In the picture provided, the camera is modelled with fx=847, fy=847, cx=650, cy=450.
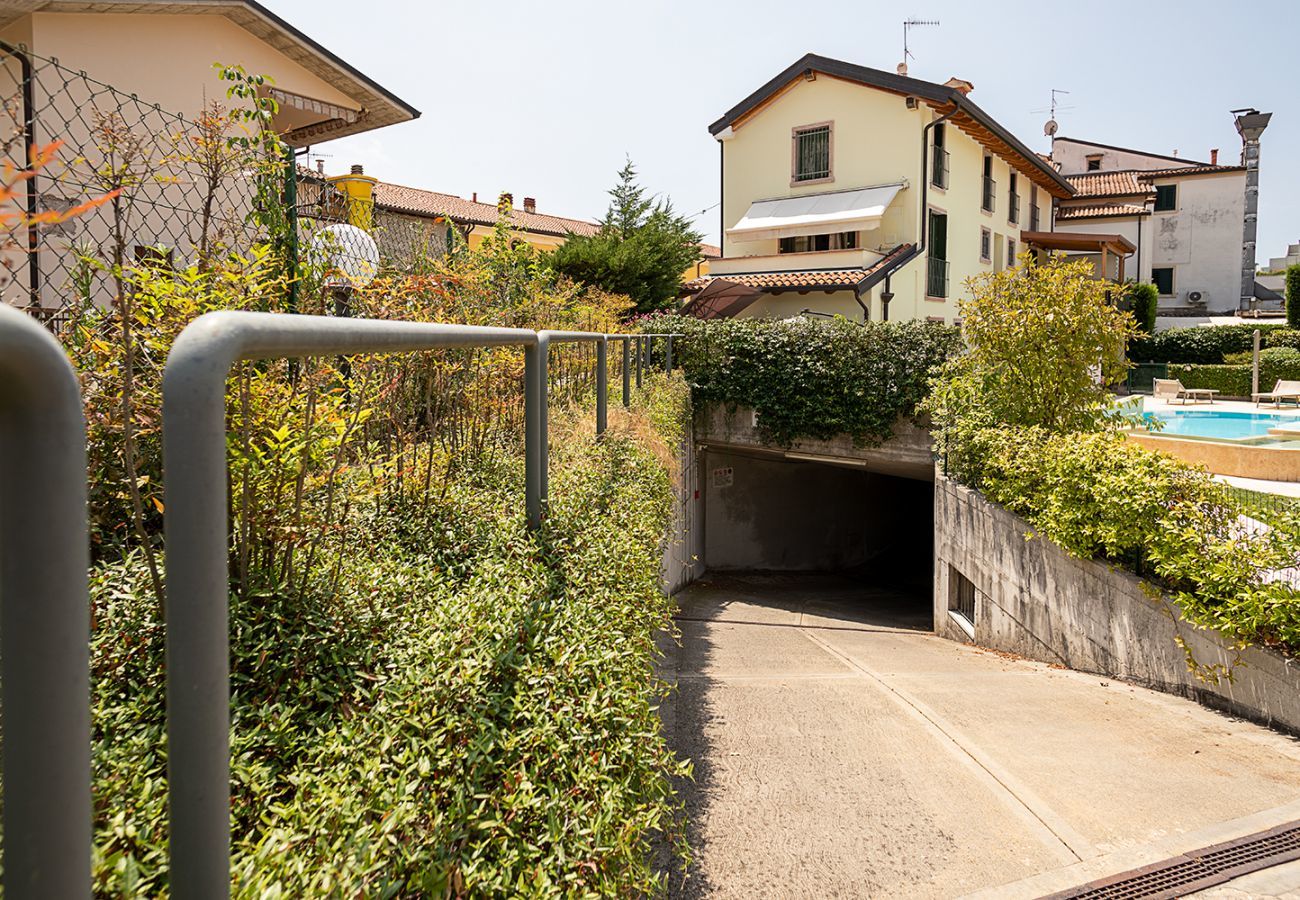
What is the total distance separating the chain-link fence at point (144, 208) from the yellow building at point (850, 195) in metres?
17.1

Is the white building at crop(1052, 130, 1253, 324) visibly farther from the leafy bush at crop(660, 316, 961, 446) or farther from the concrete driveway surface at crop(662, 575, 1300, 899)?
the concrete driveway surface at crop(662, 575, 1300, 899)

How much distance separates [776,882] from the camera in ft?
11.9

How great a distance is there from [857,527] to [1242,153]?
3756cm

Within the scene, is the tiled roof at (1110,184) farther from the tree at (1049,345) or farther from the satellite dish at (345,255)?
the satellite dish at (345,255)

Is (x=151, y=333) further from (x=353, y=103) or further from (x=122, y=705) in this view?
(x=353, y=103)

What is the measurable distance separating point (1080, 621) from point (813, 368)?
793cm

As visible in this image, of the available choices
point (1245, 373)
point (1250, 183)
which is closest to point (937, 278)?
point (1245, 373)

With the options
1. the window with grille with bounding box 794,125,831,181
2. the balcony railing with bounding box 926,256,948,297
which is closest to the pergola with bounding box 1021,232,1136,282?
the balcony railing with bounding box 926,256,948,297

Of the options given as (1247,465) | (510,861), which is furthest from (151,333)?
(1247,465)

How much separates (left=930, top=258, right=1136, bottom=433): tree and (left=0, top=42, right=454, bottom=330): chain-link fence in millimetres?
7519

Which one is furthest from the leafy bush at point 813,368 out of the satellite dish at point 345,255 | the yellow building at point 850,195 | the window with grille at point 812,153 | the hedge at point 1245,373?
the hedge at point 1245,373

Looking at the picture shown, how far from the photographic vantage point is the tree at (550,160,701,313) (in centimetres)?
2111

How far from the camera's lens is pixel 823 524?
842 inches

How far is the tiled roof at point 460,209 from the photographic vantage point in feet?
90.9
